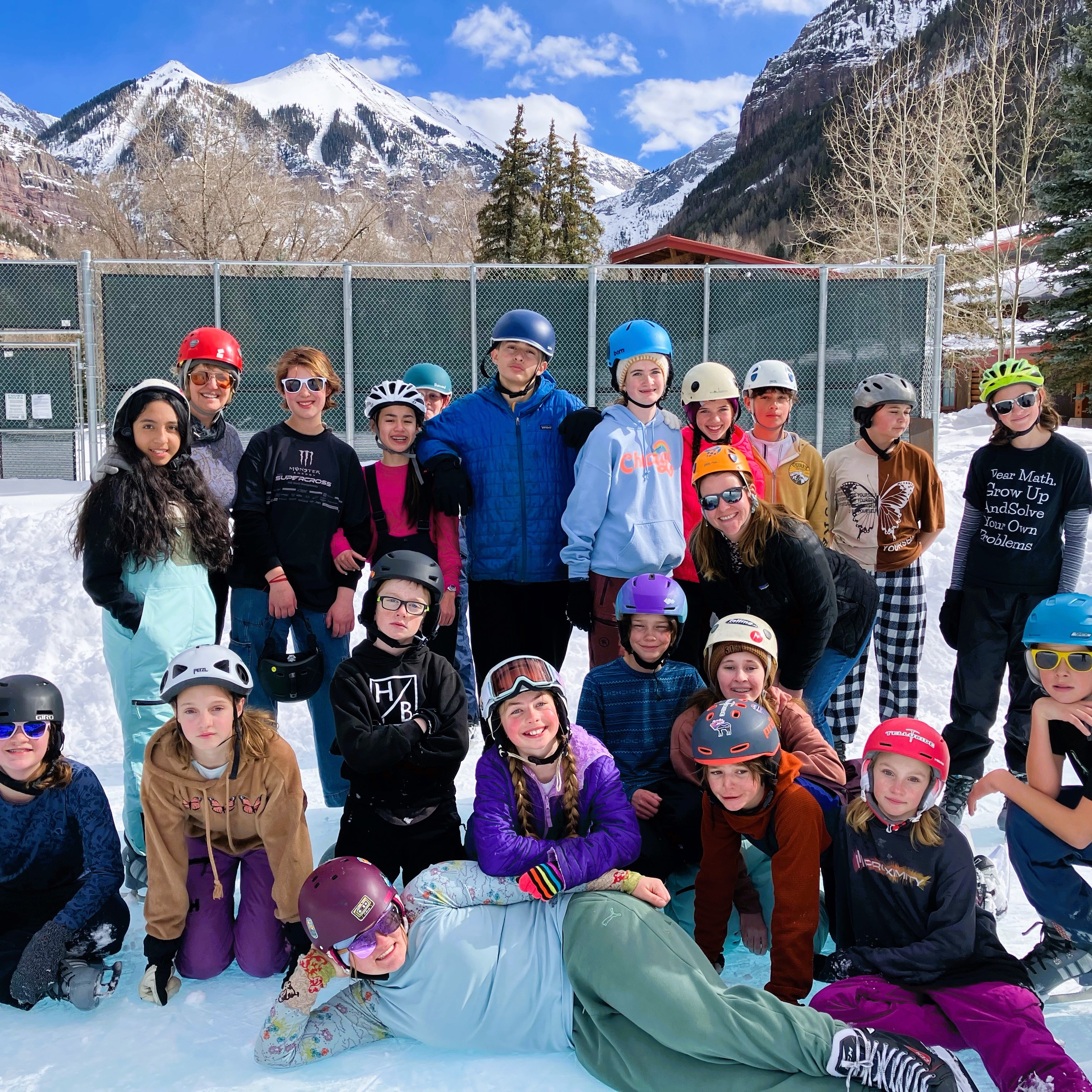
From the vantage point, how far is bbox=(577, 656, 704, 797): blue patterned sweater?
3.25 metres

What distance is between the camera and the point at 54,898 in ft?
9.34

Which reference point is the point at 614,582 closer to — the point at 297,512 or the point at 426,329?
the point at 297,512

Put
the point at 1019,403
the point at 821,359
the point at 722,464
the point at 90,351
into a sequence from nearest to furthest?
the point at 722,464 → the point at 1019,403 → the point at 90,351 → the point at 821,359

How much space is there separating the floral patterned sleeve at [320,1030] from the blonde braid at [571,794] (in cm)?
76

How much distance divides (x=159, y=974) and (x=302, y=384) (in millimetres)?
2263

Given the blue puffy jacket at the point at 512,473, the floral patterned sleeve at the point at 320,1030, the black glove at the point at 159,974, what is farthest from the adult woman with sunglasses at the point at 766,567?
the black glove at the point at 159,974

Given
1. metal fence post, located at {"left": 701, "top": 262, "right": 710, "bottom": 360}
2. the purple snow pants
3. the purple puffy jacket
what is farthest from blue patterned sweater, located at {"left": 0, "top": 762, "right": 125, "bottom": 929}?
metal fence post, located at {"left": 701, "top": 262, "right": 710, "bottom": 360}

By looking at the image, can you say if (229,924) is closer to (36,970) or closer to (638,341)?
(36,970)

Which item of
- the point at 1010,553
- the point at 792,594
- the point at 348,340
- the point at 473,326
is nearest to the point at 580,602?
the point at 792,594

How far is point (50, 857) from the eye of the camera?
284 cm

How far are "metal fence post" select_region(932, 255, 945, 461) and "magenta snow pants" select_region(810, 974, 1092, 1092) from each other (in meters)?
8.27

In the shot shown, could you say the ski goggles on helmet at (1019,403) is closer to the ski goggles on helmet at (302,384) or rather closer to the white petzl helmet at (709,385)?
the white petzl helmet at (709,385)

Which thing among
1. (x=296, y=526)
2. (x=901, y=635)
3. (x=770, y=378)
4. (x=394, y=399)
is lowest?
Result: (x=901, y=635)

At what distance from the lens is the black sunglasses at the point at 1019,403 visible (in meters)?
3.89
